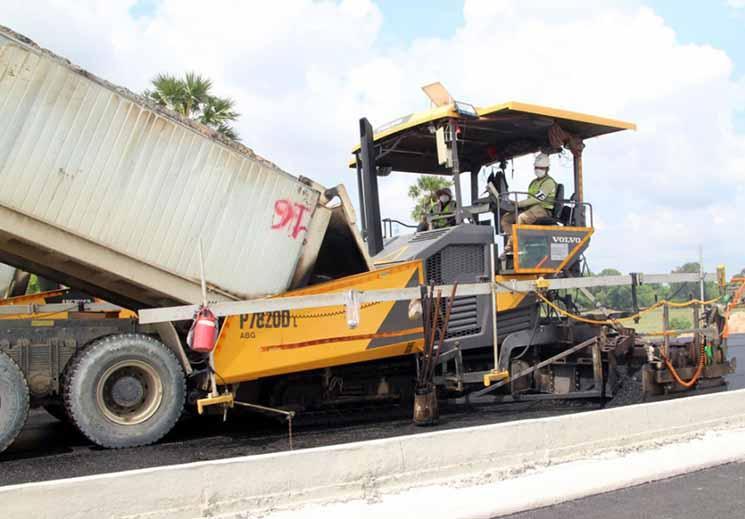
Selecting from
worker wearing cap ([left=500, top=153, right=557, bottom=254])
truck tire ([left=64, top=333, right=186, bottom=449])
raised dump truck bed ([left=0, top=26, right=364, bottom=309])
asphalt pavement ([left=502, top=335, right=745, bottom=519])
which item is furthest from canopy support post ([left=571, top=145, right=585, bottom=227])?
truck tire ([left=64, top=333, right=186, bottom=449])

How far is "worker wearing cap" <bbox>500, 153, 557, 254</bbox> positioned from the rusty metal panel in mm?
2428

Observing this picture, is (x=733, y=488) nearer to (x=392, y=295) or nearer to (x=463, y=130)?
(x=392, y=295)

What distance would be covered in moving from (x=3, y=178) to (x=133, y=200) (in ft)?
3.30

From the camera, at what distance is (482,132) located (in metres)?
8.60

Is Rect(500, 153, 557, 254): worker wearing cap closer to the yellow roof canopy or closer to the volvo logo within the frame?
the volvo logo

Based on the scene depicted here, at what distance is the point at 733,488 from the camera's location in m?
5.01

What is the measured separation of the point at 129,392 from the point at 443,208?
4325 millimetres

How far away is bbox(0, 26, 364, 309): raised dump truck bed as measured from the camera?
562cm

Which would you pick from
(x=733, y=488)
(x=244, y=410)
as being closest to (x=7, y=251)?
(x=244, y=410)

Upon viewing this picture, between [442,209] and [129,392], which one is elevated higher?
[442,209]

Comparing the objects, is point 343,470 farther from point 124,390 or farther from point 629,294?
point 629,294

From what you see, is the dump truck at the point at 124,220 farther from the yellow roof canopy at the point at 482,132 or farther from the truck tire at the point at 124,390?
the yellow roof canopy at the point at 482,132

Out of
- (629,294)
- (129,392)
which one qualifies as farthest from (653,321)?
(129,392)

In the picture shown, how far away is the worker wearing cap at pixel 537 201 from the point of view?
822cm
